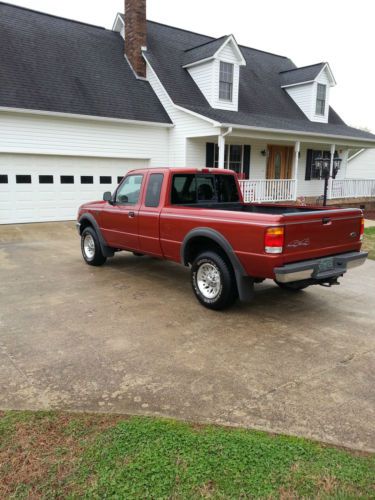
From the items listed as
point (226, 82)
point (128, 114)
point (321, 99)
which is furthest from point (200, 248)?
point (321, 99)

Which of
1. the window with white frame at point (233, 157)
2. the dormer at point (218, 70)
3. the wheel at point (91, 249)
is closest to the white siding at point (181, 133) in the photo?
the window with white frame at point (233, 157)

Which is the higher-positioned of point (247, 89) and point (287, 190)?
point (247, 89)

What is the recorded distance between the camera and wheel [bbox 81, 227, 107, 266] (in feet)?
26.0

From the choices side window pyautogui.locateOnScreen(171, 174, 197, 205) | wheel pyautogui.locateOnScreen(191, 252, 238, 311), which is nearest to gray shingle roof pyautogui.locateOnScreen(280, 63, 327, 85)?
side window pyautogui.locateOnScreen(171, 174, 197, 205)

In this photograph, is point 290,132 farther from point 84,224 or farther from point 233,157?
point 84,224

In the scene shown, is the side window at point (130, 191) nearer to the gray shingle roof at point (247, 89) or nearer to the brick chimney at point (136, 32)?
the gray shingle roof at point (247, 89)

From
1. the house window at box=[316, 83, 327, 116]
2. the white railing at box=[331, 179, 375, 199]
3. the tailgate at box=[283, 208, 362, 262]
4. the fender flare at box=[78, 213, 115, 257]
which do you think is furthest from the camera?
the house window at box=[316, 83, 327, 116]

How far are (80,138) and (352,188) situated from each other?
44.0 ft

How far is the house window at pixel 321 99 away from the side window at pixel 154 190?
1733 centimetres

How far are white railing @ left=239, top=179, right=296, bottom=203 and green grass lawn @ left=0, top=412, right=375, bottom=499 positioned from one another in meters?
13.1

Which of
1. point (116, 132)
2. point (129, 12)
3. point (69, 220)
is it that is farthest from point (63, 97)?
point (129, 12)

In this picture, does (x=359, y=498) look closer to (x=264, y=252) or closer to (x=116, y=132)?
(x=264, y=252)

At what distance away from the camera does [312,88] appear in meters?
20.4

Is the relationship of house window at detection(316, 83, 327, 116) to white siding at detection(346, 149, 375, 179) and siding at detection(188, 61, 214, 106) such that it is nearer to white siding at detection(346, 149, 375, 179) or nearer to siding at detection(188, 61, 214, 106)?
white siding at detection(346, 149, 375, 179)
